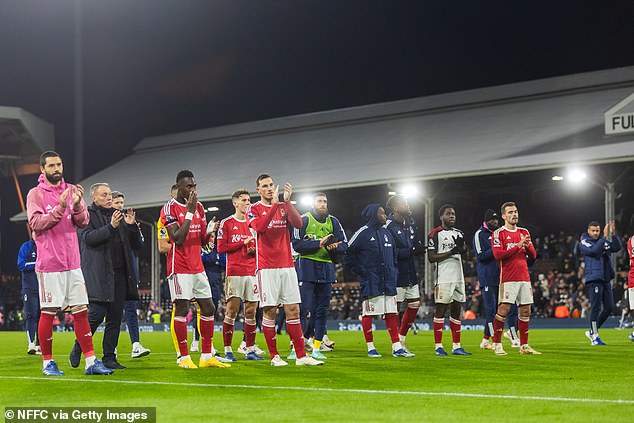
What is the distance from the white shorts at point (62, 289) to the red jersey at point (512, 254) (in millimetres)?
6449

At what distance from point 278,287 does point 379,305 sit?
2614 millimetres

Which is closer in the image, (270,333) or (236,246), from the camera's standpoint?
(270,333)

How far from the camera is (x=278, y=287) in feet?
40.3

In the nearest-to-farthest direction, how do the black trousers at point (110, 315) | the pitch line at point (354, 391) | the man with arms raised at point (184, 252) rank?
the pitch line at point (354, 391) < the man with arms raised at point (184, 252) < the black trousers at point (110, 315)

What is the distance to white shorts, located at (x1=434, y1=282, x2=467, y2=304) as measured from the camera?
15203 millimetres

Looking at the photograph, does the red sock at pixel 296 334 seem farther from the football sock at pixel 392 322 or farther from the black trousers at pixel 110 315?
the football sock at pixel 392 322

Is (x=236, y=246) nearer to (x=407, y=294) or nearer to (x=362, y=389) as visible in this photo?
(x=407, y=294)

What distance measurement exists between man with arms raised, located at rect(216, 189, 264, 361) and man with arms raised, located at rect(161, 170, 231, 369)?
1973 millimetres

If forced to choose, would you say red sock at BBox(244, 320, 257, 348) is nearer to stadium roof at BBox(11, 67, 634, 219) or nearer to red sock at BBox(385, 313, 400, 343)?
red sock at BBox(385, 313, 400, 343)

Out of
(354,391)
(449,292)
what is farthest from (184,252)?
(449,292)

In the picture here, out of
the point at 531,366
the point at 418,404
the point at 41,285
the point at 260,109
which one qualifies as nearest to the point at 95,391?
the point at 41,285

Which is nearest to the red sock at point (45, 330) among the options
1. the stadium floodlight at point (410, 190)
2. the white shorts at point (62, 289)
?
the white shorts at point (62, 289)

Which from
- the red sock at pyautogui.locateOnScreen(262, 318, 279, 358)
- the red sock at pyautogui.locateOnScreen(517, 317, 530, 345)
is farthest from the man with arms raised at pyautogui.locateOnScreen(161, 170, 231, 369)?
the red sock at pyautogui.locateOnScreen(517, 317, 530, 345)

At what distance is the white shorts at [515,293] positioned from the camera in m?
15.1
